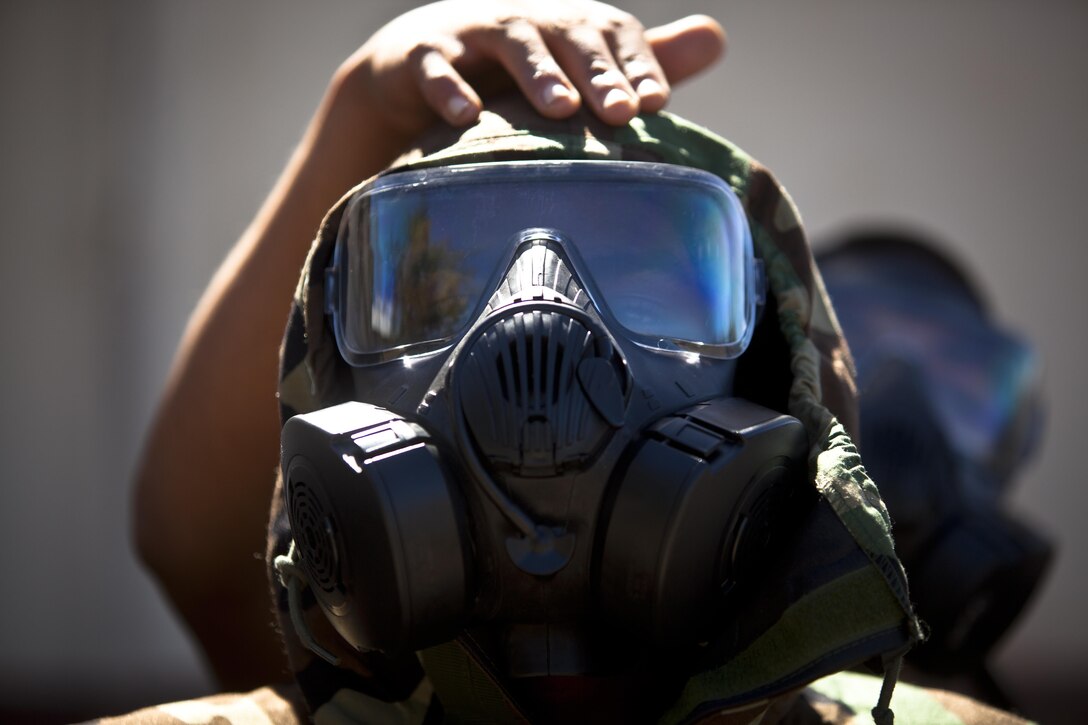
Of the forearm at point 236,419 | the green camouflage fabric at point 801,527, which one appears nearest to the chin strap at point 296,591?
the green camouflage fabric at point 801,527

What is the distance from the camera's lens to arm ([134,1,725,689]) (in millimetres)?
1785

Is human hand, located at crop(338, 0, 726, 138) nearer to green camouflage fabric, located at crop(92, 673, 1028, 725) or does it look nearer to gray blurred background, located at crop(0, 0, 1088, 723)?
green camouflage fabric, located at crop(92, 673, 1028, 725)

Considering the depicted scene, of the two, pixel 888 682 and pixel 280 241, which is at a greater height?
pixel 280 241

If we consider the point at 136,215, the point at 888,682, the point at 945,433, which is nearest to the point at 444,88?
the point at 888,682

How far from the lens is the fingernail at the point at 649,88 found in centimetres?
177

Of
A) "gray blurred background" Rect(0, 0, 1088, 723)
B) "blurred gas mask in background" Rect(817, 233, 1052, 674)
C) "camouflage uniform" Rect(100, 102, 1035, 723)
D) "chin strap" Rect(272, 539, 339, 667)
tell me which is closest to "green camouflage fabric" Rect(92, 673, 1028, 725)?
"camouflage uniform" Rect(100, 102, 1035, 723)

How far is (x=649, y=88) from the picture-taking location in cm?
178

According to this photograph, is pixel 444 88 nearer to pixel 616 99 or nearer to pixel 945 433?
pixel 616 99

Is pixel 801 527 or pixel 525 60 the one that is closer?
Result: pixel 801 527

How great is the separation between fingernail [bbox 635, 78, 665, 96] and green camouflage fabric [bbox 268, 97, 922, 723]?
0.03 metres

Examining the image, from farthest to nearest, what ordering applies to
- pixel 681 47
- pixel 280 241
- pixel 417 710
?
pixel 280 241 → pixel 681 47 → pixel 417 710

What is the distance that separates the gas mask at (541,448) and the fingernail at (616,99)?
0.48 ft

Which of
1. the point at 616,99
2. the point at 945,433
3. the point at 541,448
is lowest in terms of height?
the point at 945,433

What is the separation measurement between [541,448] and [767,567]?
12.8 inches
